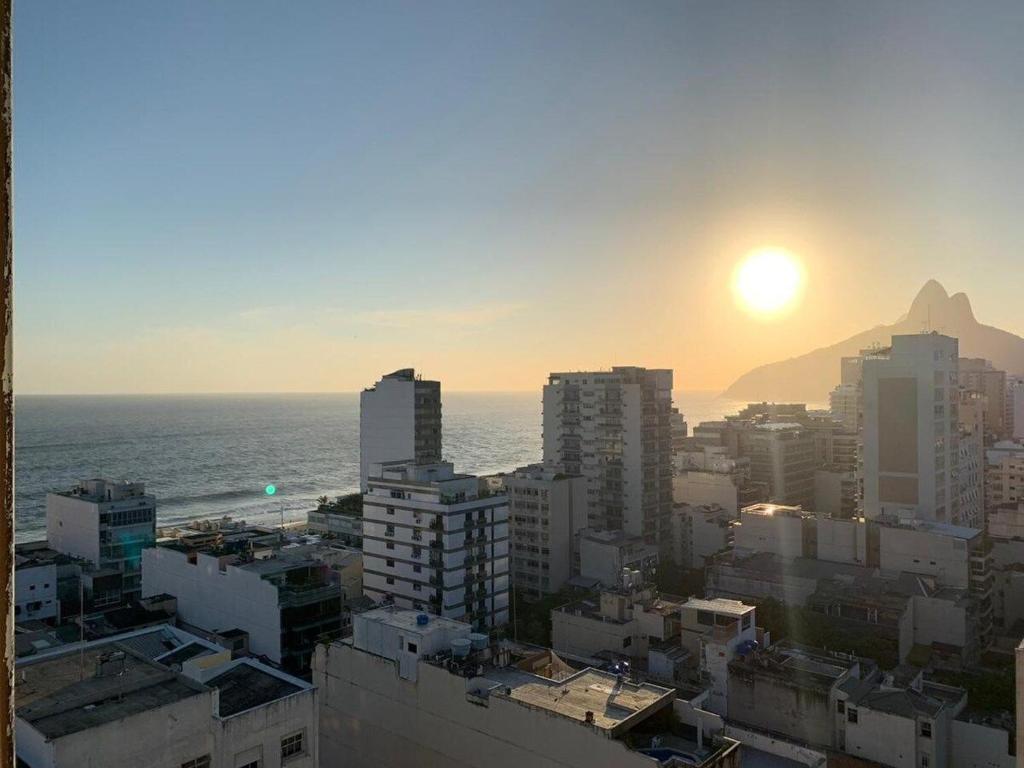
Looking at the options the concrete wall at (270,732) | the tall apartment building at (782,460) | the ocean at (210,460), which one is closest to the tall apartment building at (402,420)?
the ocean at (210,460)

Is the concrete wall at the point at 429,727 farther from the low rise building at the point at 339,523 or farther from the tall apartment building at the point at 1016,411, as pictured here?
the tall apartment building at the point at 1016,411

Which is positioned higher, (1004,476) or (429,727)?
(1004,476)

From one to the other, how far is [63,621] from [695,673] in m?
29.2

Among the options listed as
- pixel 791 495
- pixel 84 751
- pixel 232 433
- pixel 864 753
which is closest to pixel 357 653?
pixel 84 751

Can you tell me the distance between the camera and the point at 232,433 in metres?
166

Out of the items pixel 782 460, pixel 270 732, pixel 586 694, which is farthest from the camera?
pixel 782 460

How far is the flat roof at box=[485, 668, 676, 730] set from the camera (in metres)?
17.4

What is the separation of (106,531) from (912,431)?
45839mm

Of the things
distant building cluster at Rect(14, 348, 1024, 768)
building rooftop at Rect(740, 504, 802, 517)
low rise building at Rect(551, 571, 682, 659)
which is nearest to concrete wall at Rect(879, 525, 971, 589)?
distant building cluster at Rect(14, 348, 1024, 768)

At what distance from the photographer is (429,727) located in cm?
1998

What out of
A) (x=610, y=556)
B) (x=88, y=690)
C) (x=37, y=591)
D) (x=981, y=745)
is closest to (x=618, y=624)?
(x=610, y=556)

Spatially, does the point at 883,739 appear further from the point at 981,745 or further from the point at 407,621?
the point at 407,621

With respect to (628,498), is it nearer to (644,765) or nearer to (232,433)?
(644,765)

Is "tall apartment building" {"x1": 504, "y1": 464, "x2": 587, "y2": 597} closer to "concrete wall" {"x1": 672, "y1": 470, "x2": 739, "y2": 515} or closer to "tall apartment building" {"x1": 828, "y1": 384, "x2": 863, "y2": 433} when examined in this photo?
"concrete wall" {"x1": 672, "y1": 470, "x2": 739, "y2": 515}
